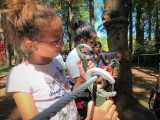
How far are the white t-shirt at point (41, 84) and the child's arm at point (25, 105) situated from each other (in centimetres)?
3

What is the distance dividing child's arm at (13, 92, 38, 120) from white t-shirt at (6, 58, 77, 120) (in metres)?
0.03

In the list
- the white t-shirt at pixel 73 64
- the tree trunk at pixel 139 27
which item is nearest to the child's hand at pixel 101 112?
the white t-shirt at pixel 73 64

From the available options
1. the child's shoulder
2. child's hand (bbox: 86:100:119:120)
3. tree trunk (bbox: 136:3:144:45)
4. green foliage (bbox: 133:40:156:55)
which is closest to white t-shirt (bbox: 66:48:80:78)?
the child's shoulder

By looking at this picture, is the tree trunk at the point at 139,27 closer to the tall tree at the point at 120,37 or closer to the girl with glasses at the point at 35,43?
the tall tree at the point at 120,37

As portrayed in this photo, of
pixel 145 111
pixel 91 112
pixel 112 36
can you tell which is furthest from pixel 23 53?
pixel 145 111

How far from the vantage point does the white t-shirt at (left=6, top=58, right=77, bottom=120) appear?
4.98ft

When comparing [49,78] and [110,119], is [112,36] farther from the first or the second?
[110,119]

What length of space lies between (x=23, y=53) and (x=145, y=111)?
165 inches

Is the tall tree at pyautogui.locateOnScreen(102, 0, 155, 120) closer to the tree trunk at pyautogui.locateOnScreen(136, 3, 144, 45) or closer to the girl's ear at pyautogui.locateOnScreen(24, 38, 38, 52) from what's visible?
the girl's ear at pyautogui.locateOnScreen(24, 38, 38, 52)

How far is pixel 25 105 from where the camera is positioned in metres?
1.41

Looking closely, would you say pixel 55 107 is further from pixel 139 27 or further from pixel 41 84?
pixel 139 27

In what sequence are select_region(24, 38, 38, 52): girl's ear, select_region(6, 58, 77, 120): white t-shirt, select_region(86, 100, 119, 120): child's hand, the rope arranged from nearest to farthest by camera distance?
the rope < select_region(86, 100, 119, 120): child's hand < select_region(6, 58, 77, 120): white t-shirt < select_region(24, 38, 38, 52): girl's ear

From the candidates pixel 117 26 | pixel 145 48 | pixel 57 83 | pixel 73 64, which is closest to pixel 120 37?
pixel 117 26

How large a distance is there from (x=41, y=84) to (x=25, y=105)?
0.26 m
